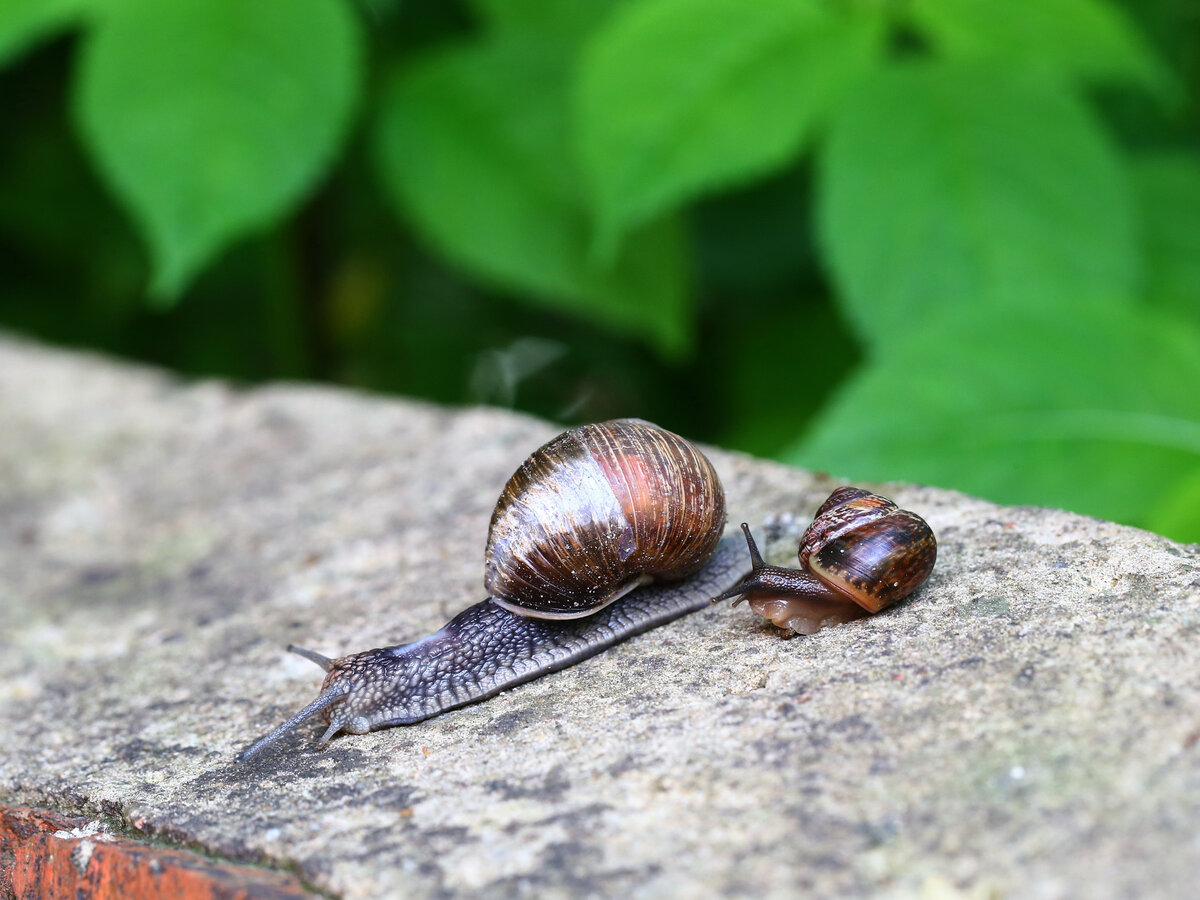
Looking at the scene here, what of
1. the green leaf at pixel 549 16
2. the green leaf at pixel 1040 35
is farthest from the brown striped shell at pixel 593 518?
the green leaf at pixel 549 16

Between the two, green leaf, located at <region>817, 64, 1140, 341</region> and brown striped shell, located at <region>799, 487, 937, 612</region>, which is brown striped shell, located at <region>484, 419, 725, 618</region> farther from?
green leaf, located at <region>817, 64, 1140, 341</region>

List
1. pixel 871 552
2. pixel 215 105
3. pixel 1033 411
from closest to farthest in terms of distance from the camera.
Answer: pixel 871 552 < pixel 1033 411 < pixel 215 105

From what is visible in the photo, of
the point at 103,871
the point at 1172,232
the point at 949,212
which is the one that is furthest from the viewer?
the point at 1172,232

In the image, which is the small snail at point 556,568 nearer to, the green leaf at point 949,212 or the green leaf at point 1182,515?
the green leaf at point 1182,515

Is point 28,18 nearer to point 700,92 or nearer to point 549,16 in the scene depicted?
point 549,16

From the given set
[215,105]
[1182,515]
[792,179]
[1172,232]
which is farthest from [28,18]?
[1172,232]

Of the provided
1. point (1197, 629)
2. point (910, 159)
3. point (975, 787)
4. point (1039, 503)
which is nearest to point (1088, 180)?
point (910, 159)

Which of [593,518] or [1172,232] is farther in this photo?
[1172,232]
